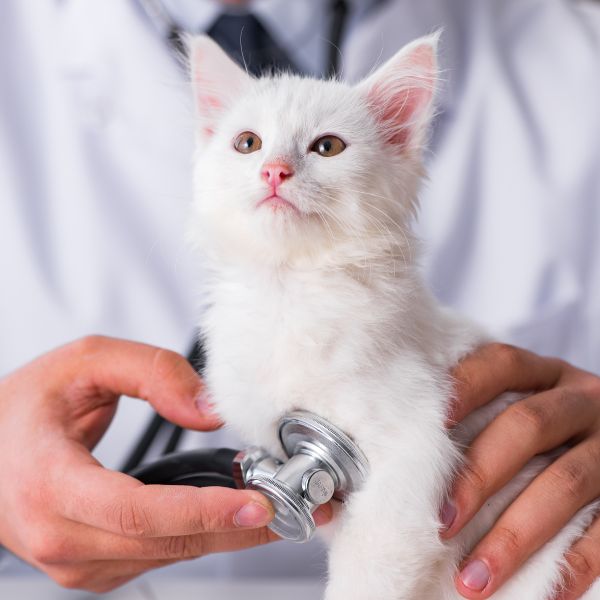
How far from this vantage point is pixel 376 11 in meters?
1.76

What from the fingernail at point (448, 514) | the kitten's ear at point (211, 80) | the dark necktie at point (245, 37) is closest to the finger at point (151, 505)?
the fingernail at point (448, 514)

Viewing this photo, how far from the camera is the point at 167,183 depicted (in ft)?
5.54

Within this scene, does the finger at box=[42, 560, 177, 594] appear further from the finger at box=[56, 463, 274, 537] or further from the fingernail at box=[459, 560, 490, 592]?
the fingernail at box=[459, 560, 490, 592]

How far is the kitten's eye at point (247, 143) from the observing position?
92 centimetres

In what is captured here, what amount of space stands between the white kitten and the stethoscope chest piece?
0.02m

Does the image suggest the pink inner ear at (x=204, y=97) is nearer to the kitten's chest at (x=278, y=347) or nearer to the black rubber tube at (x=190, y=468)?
the kitten's chest at (x=278, y=347)

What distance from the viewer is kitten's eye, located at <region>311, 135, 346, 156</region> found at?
90cm

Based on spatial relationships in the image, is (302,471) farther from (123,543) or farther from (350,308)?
(123,543)

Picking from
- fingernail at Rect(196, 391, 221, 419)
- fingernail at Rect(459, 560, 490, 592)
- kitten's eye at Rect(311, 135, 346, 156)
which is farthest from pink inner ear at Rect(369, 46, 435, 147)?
fingernail at Rect(459, 560, 490, 592)

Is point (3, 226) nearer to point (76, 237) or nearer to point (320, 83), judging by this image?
point (76, 237)

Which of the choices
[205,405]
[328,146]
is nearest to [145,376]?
[205,405]

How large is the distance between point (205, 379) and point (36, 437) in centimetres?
28

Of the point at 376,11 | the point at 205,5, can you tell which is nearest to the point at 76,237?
the point at 205,5

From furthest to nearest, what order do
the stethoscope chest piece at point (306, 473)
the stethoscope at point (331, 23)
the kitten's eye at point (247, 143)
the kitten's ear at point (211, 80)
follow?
the stethoscope at point (331, 23)
the kitten's ear at point (211, 80)
the kitten's eye at point (247, 143)
the stethoscope chest piece at point (306, 473)
